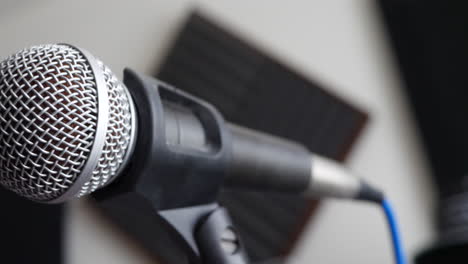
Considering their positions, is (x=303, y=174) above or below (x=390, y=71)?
below

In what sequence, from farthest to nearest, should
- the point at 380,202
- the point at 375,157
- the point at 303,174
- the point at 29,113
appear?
Result: the point at 375,157 → the point at 380,202 → the point at 303,174 → the point at 29,113

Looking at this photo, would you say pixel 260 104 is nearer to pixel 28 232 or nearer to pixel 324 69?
pixel 324 69

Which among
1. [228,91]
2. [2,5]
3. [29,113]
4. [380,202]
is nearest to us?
[29,113]

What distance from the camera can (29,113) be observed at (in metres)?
0.25

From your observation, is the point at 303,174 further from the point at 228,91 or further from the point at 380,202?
the point at 228,91

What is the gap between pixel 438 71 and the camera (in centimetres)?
99

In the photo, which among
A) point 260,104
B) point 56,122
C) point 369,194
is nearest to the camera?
point 56,122

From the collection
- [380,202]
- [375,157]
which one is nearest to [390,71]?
[375,157]

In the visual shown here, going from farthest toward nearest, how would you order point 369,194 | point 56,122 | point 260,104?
point 260,104 → point 369,194 → point 56,122

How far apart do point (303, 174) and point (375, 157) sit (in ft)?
1.94

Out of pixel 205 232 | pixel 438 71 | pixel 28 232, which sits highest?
pixel 438 71

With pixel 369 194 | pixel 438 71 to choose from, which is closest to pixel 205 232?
pixel 369 194

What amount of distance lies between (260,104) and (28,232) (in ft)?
1.37

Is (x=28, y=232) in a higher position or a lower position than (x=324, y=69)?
lower
